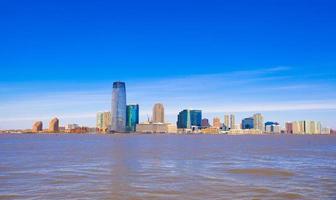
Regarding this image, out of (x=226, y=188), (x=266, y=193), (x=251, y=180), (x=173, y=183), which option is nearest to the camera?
(x=266, y=193)

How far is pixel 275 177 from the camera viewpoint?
4025cm

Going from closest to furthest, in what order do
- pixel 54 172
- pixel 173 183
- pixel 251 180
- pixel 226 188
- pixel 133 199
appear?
pixel 133 199 → pixel 226 188 → pixel 173 183 → pixel 251 180 → pixel 54 172

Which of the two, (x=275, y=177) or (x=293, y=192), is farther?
(x=275, y=177)

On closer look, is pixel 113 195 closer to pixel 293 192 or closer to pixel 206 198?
pixel 206 198

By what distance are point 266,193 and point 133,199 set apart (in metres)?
10.2

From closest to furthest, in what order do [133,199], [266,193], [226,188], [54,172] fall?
[133,199], [266,193], [226,188], [54,172]

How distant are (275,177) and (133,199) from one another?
724 inches

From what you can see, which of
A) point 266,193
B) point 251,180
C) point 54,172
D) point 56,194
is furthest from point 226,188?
point 54,172

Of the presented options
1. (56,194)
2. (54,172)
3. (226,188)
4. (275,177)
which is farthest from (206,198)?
(54,172)

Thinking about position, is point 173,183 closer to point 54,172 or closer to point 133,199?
point 133,199

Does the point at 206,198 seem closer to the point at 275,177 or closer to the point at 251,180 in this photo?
the point at 251,180

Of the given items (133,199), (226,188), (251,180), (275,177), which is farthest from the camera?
(275,177)

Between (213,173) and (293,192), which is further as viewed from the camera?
(213,173)

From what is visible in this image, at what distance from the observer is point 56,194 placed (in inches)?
1149
